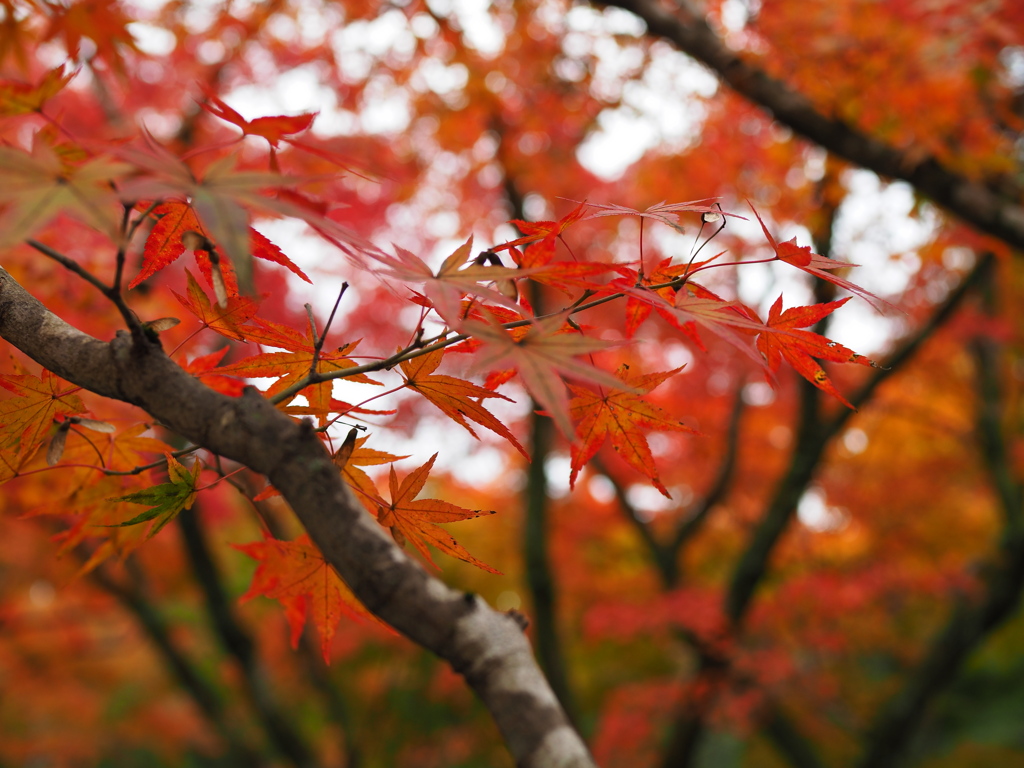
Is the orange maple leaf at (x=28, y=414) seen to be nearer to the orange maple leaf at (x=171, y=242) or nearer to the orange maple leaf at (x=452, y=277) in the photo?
the orange maple leaf at (x=171, y=242)

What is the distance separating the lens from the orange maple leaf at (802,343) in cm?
80

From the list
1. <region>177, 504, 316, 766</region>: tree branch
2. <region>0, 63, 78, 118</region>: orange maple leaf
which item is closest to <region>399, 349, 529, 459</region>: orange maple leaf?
<region>0, 63, 78, 118</region>: orange maple leaf

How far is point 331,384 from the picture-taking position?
90cm

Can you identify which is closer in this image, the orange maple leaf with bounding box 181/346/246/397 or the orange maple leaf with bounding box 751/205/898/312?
the orange maple leaf with bounding box 751/205/898/312

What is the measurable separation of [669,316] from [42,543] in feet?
21.0

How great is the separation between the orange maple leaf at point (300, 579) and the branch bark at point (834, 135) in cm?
245

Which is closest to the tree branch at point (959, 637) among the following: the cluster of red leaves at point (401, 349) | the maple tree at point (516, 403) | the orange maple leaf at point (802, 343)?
the maple tree at point (516, 403)

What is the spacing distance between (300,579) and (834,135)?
101 inches

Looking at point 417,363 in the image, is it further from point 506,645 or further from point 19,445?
point 19,445

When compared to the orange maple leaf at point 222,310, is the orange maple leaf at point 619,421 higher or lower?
higher

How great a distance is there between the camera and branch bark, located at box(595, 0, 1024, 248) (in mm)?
2520

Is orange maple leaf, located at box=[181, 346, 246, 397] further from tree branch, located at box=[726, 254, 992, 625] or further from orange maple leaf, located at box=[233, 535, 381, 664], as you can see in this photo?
tree branch, located at box=[726, 254, 992, 625]

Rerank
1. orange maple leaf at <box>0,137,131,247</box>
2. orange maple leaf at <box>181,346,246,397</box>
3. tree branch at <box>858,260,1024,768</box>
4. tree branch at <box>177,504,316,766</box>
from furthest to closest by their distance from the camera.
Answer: tree branch at <box>858,260,1024,768</box>, tree branch at <box>177,504,316,766</box>, orange maple leaf at <box>181,346,246,397</box>, orange maple leaf at <box>0,137,131,247</box>

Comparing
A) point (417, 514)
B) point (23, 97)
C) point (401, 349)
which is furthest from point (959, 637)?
point (23, 97)
